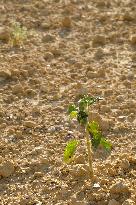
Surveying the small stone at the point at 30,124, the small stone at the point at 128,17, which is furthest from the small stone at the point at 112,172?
the small stone at the point at 128,17

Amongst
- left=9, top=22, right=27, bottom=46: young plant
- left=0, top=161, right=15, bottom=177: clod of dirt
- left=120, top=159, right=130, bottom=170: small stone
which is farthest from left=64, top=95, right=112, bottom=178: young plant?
left=9, top=22, right=27, bottom=46: young plant

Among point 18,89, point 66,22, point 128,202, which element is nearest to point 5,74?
point 18,89

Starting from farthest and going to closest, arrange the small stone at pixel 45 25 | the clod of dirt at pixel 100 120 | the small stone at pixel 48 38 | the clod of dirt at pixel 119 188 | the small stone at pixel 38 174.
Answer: the small stone at pixel 45 25 → the small stone at pixel 48 38 → the clod of dirt at pixel 100 120 → the small stone at pixel 38 174 → the clod of dirt at pixel 119 188

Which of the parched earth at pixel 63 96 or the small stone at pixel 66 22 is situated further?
the small stone at pixel 66 22

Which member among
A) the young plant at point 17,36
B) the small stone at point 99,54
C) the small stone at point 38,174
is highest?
the young plant at point 17,36

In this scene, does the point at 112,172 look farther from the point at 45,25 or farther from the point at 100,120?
the point at 45,25

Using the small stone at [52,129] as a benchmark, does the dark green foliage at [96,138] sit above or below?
above

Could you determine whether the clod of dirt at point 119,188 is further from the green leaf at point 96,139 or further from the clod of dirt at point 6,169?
the clod of dirt at point 6,169

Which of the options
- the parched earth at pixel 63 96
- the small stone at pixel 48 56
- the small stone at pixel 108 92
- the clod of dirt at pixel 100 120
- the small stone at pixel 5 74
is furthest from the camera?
the small stone at pixel 48 56
